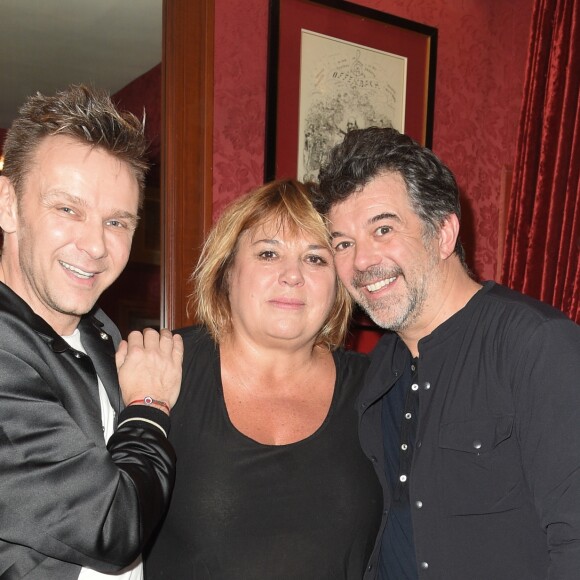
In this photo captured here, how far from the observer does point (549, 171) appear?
2.86 metres

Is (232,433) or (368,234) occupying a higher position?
(368,234)

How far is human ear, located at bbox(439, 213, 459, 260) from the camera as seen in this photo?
1.81 meters

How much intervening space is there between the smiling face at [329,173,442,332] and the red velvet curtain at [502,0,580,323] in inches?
48.4

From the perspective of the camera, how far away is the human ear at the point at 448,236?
5.93ft

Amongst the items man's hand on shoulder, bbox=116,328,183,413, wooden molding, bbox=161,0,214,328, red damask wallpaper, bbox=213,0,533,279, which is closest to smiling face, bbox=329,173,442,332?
man's hand on shoulder, bbox=116,328,183,413

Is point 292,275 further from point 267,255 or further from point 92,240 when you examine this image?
point 92,240

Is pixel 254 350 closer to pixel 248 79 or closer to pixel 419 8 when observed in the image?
pixel 248 79

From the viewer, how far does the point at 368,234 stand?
5.96 feet

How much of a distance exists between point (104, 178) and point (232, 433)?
680mm

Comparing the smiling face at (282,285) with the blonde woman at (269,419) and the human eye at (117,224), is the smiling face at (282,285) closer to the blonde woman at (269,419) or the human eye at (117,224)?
the blonde woman at (269,419)

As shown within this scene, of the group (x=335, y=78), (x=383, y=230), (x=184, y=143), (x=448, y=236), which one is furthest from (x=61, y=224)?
(x=335, y=78)

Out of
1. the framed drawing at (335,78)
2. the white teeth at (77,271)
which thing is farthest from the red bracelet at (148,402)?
the framed drawing at (335,78)

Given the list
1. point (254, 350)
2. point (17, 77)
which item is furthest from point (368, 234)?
point (17, 77)

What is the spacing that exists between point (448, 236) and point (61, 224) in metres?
0.91
